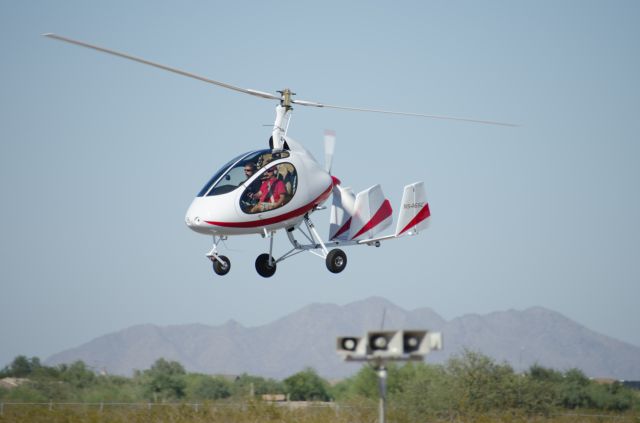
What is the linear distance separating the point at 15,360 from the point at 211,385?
1220cm

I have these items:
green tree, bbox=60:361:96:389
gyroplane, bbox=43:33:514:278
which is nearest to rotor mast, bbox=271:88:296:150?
gyroplane, bbox=43:33:514:278

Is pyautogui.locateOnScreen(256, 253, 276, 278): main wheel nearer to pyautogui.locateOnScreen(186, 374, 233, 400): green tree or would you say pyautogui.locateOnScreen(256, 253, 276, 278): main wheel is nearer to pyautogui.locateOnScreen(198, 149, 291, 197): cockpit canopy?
pyautogui.locateOnScreen(198, 149, 291, 197): cockpit canopy

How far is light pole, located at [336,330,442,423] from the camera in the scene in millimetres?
23203

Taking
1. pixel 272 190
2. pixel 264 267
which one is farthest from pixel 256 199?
pixel 264 267

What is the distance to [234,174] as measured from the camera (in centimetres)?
3300

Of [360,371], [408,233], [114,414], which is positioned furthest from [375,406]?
[360,371]

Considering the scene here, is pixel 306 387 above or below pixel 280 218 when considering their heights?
below

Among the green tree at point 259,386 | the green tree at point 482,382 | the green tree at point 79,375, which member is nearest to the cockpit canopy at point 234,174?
the green tree at point 482,382

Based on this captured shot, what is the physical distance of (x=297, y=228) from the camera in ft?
116

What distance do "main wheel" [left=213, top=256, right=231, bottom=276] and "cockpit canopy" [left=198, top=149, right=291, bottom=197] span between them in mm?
2222

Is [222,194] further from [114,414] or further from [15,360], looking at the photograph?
[15,360]

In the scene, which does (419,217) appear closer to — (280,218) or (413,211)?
(413,211)

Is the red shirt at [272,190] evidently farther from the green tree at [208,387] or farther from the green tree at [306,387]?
the green tree at [306,387]

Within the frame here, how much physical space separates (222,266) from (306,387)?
124 ft
